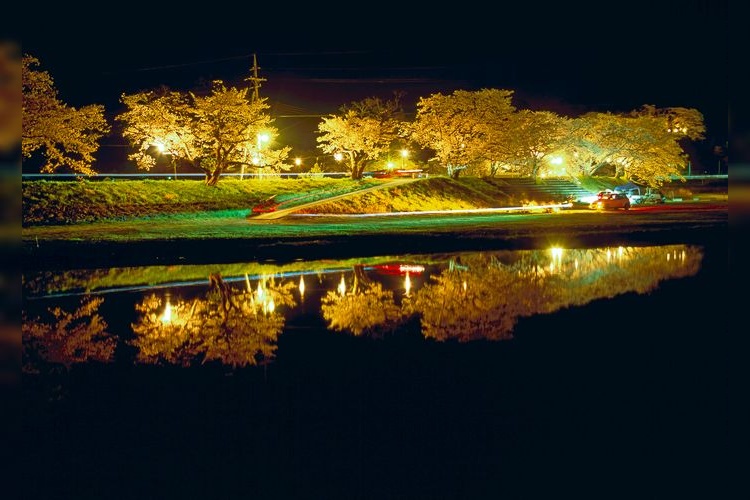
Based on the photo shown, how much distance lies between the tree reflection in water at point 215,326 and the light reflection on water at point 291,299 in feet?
0.05

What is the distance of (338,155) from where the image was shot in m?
52.8

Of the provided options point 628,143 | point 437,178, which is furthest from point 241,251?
point 628,143

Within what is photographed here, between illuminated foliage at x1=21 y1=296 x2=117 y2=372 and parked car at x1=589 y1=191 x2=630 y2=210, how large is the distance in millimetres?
33953

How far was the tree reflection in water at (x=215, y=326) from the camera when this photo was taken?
8031 mm

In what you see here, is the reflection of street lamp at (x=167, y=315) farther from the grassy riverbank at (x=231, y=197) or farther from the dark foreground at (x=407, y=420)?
the grassy riverbank at (x=231, y=197)

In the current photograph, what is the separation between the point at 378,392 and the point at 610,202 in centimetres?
3629

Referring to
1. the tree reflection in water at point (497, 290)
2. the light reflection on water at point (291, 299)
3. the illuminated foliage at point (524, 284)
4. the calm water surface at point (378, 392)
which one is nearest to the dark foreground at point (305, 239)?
the light reflection on water at point (291, 299)

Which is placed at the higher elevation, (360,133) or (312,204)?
(360,133)

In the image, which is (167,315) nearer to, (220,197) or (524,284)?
(524,284)

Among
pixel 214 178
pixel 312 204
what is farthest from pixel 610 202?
pixel 214 178

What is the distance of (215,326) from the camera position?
9562 mm

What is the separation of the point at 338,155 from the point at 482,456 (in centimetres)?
4863

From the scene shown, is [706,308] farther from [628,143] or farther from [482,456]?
[628,143]

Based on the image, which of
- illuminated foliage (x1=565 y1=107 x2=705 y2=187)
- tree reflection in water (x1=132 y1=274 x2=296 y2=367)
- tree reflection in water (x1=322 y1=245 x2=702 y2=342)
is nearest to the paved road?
tree reflection in water (x1=322 y1=245 x2=702 y2=342)
